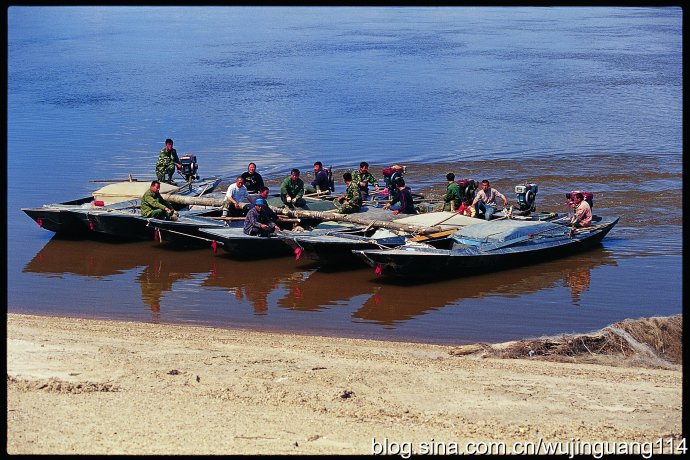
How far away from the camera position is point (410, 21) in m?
72.8

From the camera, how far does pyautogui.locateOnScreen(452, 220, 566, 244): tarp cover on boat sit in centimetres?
1802

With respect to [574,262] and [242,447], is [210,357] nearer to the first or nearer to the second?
[242,447]

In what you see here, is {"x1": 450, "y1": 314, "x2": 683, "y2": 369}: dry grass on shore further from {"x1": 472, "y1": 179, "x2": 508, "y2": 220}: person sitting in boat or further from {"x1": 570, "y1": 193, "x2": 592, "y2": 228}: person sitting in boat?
{"x1": 472, "y1": 179, "x2": 508, "y2": 220}: person sitting in boat

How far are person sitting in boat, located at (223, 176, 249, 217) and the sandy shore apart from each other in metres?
7.01

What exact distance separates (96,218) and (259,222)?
348 cm

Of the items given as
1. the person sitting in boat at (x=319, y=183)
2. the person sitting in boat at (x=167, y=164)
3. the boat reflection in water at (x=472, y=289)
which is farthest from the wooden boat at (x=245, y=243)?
the person sitting in boat at (x=167, y=164)

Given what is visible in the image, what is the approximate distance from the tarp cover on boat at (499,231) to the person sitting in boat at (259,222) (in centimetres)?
329

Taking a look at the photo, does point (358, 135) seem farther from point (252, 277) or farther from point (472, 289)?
point (472, 289)

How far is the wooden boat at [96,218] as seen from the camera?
65.6 feet

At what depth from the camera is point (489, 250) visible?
17.8m

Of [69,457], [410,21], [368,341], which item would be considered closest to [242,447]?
[69,457]

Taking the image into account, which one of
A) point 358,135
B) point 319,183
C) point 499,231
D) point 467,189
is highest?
point 358,135

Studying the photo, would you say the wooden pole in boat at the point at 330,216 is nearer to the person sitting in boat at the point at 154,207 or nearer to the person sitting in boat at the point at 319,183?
the person sitting in boat at the point at 154,207

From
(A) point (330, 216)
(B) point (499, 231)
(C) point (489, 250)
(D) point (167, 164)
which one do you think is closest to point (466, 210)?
(B) point (499, 231)
